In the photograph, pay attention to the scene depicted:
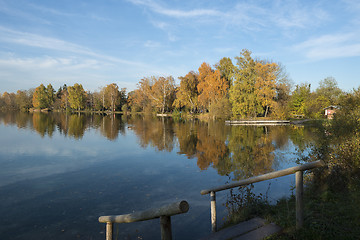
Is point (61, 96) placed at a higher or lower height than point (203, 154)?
higher

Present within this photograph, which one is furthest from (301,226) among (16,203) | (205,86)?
(205,86)

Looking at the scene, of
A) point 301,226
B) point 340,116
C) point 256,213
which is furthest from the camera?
point 340,116

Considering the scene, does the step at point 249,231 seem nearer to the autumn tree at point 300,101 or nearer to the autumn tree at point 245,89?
the autumn tree at point 245,89

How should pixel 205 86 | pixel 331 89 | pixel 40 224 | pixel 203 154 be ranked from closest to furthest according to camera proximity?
pixel 40 224
pixel 203 154
pixel 205 86
pixel 331 89

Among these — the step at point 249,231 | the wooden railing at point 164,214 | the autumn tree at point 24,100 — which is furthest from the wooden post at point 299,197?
the autumn tree at point 24,100

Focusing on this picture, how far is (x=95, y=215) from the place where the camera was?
7816mm

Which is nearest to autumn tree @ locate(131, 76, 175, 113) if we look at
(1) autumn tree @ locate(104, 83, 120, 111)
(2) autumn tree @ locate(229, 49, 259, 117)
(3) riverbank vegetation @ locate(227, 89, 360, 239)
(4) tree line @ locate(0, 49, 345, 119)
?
(4) tree line @ locate(0, 49, 345, 119)

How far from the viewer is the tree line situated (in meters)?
51.5

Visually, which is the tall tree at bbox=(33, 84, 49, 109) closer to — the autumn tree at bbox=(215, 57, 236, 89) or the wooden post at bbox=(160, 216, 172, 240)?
the autumn tree at bbox=(215, 57, 236, 89)

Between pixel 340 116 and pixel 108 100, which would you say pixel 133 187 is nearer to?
pixel 340 116

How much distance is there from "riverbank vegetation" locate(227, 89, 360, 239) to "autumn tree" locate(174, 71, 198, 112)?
5792cm

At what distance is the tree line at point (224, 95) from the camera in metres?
51.5

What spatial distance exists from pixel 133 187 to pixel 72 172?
467 centimetres

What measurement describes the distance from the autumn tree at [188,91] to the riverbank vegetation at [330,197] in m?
57.9
